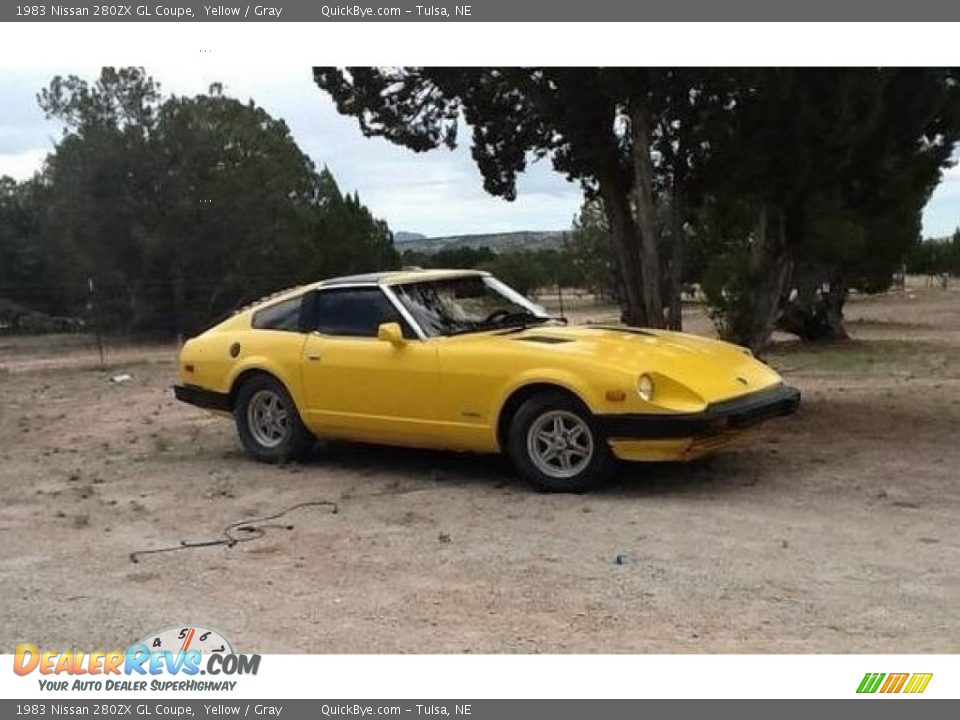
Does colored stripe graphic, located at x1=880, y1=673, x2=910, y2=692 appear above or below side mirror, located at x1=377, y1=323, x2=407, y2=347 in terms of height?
below

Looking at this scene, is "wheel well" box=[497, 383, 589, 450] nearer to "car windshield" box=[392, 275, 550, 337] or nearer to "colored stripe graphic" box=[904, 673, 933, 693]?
"car windshield" box=[392, 275, 550, 337]

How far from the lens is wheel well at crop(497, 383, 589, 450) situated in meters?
6.64

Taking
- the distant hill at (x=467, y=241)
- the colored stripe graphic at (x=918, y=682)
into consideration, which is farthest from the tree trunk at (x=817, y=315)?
the colored stripe graphic at (x=918, y=682)

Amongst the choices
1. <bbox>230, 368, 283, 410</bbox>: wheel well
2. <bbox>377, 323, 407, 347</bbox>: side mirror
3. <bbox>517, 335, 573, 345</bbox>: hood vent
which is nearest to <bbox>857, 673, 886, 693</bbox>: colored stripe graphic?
<bbox>517, 335, 573, 345</bbox>: hood vent

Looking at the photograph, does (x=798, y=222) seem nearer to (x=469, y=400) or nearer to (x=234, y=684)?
(x=469, y=400)

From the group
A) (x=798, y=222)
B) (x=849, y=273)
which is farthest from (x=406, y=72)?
(x=849, y=273)

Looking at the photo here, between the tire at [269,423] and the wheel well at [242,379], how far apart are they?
0.02 metres

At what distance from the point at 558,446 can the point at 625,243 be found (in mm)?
3780

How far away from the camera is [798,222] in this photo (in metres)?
8.99

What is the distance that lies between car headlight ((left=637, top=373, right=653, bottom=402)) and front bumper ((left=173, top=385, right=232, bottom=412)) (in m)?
3.68

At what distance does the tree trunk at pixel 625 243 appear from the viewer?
32.6ft

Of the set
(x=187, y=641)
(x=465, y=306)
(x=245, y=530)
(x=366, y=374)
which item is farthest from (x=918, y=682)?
(x=465, y=306)

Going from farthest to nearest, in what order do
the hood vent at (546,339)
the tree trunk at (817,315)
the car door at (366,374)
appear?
the tree trunk at (817,315) → the car door at (366,374) → the hood vent at (546,339)

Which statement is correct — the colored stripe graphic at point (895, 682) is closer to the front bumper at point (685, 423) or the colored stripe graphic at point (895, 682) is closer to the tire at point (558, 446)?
the front bumper at point (685, 423)
